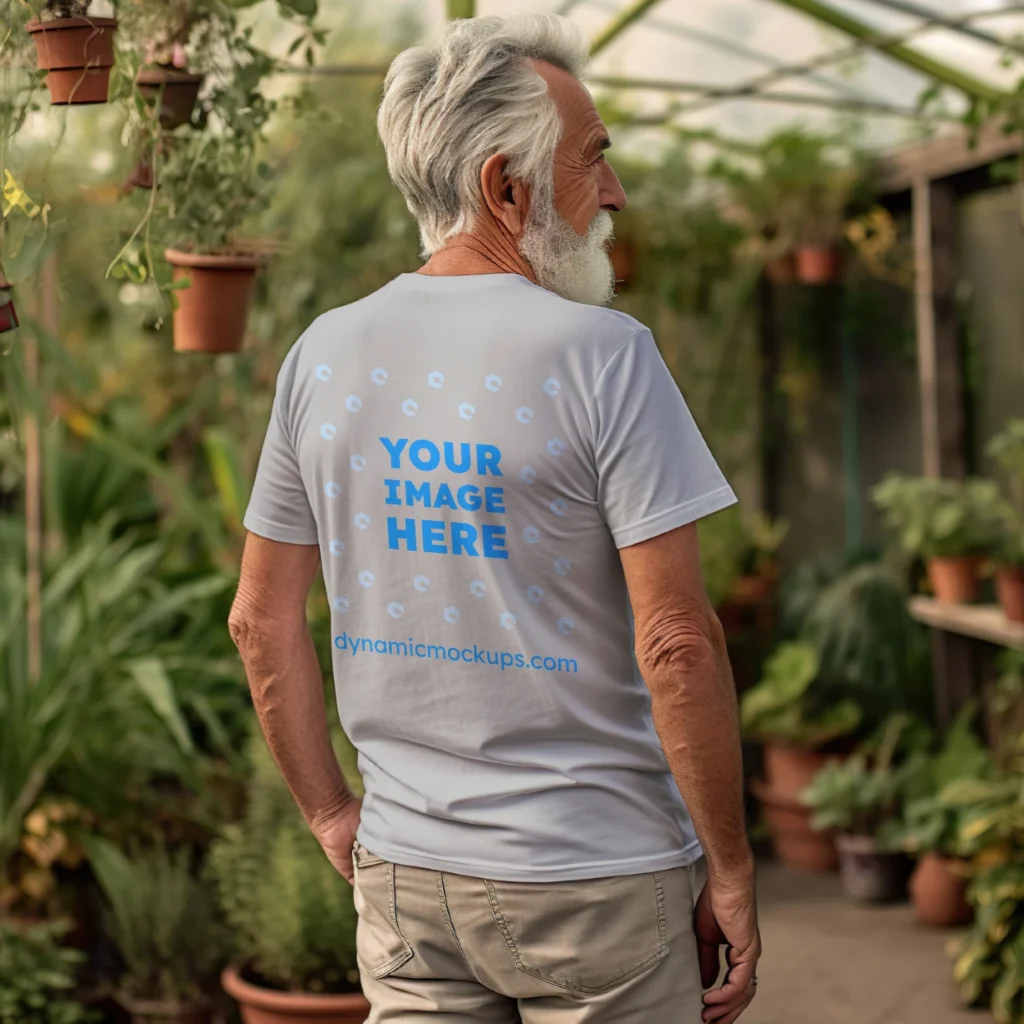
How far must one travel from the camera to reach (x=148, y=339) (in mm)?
5383

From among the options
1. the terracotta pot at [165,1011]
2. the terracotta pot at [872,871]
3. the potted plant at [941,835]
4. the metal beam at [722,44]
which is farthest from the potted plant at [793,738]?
the terracotta pot at [165,1011]

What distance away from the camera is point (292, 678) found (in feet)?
5.44

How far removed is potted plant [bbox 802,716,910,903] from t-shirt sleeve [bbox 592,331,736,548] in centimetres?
323

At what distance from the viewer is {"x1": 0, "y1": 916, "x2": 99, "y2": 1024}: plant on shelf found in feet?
10.1

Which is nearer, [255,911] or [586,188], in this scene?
[586,188]

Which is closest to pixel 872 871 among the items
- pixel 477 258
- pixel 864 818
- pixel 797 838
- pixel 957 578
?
pixel 864 818

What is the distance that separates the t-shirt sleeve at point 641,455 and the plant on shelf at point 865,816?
10.6ft

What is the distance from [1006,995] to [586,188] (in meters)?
2.50

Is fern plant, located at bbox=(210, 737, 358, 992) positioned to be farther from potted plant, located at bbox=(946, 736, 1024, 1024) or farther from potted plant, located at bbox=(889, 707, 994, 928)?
potted plant, located at bbox=(889, 707, 994, 928)

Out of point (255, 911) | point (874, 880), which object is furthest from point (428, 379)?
point (874, 880)

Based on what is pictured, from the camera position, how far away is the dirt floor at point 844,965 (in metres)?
3.55

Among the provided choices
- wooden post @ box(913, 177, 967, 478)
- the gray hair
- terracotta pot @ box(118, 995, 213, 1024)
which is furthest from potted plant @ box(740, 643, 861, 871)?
the gray hair

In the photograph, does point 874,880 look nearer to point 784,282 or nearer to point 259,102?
point 784,282

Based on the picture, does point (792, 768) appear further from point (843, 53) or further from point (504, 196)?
point (504, 196)
